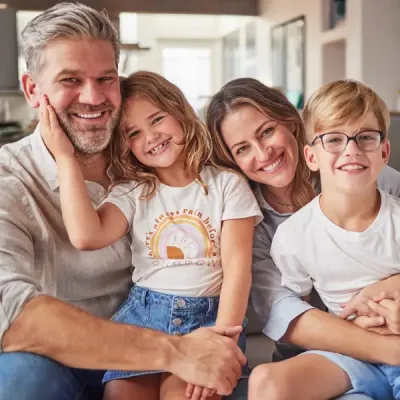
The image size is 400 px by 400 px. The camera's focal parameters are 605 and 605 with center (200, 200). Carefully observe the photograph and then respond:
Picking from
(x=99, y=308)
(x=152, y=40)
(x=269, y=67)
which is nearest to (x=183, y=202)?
(x=99, y=308)

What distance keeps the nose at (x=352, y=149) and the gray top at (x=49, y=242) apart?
0.62m

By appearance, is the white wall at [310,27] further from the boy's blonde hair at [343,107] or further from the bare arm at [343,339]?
the bare arm at [343,339]

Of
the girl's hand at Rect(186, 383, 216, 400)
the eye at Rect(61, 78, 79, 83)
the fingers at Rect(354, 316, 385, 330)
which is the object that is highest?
the eye at Rect(61, 78, 79, 83)

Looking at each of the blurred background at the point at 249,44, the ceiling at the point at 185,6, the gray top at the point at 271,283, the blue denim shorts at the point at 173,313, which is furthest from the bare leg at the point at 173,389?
the ceiling at the point at 185,6

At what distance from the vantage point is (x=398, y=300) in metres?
1.26

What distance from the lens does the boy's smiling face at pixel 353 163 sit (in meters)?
1.30

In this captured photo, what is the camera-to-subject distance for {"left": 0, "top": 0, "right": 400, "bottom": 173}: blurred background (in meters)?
5.48

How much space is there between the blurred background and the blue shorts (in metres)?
0.83

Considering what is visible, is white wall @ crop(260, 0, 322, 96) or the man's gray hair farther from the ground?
white wall @ crop(260, 0, 322, 96)

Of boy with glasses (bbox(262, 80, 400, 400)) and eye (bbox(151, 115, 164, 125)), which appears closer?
boy with glasses (bbox(262, 80, 400, 400))

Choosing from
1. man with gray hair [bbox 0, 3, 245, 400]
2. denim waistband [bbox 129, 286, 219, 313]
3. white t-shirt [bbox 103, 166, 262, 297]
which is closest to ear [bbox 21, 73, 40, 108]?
man with gray hair [bbox 0, 3, 245, 400]

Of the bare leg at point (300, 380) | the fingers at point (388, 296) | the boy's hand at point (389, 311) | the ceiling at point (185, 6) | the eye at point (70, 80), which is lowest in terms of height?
the bare leg at point (300, 380)

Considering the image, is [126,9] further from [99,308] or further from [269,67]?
[99,308]

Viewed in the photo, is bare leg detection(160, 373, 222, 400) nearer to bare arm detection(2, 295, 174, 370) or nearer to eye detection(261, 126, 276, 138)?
bare arm detection(2, 295, 174, 370)
